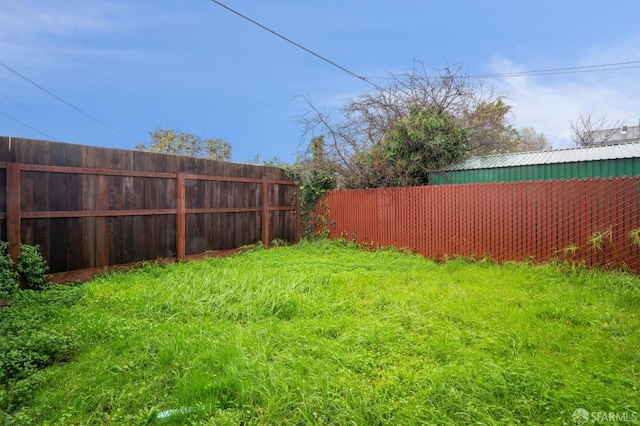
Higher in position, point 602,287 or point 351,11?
point 351,11

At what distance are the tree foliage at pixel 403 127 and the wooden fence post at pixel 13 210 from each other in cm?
606

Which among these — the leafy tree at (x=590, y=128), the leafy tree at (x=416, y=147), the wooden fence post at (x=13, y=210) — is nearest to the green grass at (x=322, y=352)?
the wooden fence post at (x=13, y=210)

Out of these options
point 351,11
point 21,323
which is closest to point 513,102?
point 351,11

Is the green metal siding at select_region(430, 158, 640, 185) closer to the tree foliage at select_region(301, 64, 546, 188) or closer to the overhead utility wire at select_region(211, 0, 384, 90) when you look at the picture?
the tree foliage at select_region(301, 64, 546, 188)

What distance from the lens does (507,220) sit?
561cm

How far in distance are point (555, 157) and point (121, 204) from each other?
8.76 m

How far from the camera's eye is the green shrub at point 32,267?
13.8 feet

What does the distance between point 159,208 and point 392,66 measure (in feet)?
20.9

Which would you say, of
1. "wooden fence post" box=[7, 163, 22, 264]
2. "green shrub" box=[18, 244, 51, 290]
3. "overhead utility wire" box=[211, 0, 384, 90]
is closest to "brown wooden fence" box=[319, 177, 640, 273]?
"overhead utility wire" box=[211, 0, 384, 90]

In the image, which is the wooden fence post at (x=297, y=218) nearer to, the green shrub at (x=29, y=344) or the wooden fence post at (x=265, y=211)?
the wooden fence post at (x=265, y=211)

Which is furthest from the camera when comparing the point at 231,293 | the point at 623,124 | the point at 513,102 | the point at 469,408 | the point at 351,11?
the point at 623,124

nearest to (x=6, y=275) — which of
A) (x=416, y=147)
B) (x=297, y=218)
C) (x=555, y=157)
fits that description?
(x=297, y=218)

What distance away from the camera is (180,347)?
2.37 metres

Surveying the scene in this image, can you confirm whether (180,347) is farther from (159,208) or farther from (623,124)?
(623,124)
